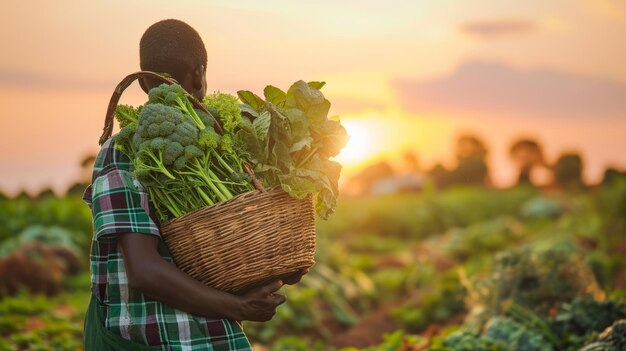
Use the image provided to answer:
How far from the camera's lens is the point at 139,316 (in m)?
2.97

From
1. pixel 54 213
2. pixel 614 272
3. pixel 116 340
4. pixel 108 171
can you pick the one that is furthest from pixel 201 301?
pixel 54 213

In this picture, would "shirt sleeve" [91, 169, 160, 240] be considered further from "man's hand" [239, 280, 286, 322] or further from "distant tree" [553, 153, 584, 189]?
"distant tree" [553, 153, 584, 189]

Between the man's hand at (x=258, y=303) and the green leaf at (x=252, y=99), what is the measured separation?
2.34 feet

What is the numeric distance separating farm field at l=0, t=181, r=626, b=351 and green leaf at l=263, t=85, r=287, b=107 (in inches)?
115

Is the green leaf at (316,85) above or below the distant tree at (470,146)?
below

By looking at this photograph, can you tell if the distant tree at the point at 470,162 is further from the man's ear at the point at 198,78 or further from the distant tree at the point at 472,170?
the man's ear at the point at 198,78

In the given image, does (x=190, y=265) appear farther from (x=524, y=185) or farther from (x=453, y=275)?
(x=524, y=185)

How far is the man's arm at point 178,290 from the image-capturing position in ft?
9.25

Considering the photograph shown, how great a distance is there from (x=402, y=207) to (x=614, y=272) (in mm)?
10507

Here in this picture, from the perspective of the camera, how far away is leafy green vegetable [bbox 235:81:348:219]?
3008 mm

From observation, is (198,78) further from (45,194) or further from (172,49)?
(45,194)

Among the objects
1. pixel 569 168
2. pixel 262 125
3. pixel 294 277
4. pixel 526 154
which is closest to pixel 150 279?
pixel 294 277

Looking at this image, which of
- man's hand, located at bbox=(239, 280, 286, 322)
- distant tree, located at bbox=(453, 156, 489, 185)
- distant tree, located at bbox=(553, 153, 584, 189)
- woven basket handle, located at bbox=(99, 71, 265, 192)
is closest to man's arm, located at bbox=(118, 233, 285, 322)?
man's hand, located at bbox=(239, 280, 286, 322)

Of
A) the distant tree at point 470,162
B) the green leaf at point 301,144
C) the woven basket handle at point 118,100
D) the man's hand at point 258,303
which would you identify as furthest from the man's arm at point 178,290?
the distant tree at point 470,162
